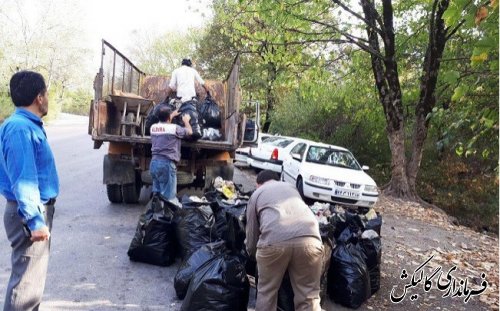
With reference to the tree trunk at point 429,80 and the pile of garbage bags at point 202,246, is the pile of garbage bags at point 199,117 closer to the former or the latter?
the pile of garbage bags at point 202,246

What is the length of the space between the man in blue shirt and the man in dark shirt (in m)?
1.51

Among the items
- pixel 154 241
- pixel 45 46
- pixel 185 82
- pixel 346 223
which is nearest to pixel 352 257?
pixel 346 223

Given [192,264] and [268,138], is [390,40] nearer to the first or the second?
[268,138]

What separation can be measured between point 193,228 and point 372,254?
1885 mm

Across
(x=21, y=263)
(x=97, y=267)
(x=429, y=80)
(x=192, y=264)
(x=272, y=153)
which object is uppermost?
(x=429, y=80)

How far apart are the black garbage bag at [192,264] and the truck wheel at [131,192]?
3404 mm

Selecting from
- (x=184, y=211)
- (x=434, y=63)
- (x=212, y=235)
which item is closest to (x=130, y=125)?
(x=184, y=211)

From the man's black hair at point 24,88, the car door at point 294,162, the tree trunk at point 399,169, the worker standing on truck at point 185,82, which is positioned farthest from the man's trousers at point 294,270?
the tree trunk at point 399,169

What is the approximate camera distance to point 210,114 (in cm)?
764

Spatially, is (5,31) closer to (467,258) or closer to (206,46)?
(206,46)

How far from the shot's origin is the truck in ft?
21.0

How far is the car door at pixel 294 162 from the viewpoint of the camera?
10019 mm

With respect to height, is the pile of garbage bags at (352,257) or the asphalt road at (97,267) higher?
the pile of garbage bags at (352,257)

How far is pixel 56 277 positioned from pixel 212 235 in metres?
1.55
